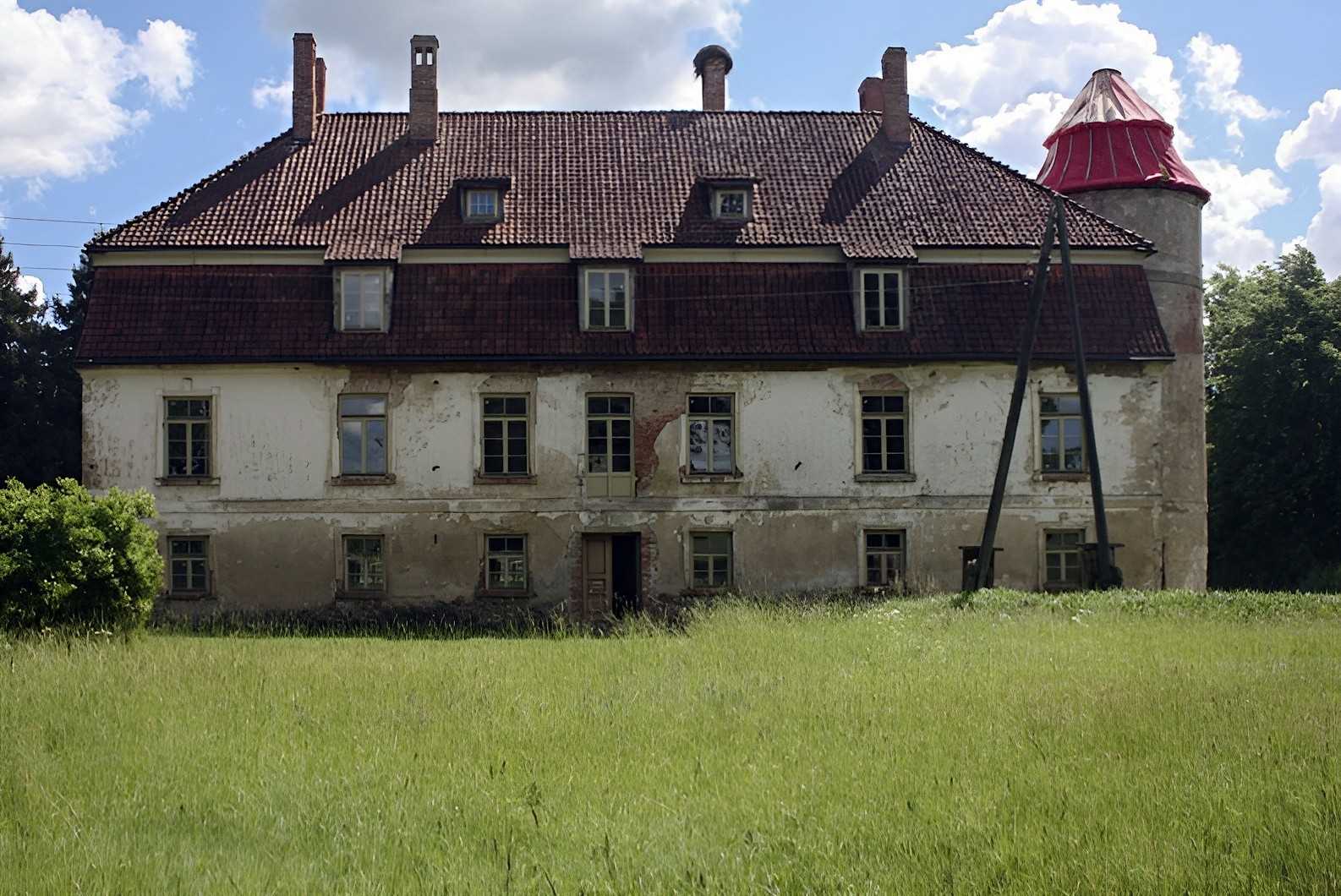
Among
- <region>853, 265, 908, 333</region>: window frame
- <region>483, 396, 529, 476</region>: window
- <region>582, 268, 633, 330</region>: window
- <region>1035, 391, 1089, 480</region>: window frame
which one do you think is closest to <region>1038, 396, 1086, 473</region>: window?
<region>1035, 391, 1089, 480</region>: window frame

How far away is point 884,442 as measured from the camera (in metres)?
25.1

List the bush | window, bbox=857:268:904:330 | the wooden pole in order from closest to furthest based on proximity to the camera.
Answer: the bush, the wooden pole, window, bbox=857:268:904:330

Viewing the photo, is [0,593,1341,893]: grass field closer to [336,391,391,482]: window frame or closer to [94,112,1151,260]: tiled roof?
[336,391,391,482]: window frame

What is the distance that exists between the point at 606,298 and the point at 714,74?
27.9 ft

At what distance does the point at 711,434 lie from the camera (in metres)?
24.9

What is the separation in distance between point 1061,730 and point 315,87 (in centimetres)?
2288

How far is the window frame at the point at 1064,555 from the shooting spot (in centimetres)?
2473

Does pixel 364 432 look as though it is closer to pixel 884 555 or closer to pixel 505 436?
pixel 505 436

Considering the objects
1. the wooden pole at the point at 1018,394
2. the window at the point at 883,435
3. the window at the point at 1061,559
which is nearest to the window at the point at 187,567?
the window at the point at 883,435

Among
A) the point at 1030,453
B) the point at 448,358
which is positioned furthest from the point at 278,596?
the point at 1030,453

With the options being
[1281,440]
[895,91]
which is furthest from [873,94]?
[1281,440]

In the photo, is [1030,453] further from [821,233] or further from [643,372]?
[643,372]

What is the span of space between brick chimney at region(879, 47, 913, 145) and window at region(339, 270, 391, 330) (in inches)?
441

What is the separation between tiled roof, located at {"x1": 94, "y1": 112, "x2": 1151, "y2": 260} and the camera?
25125mm
